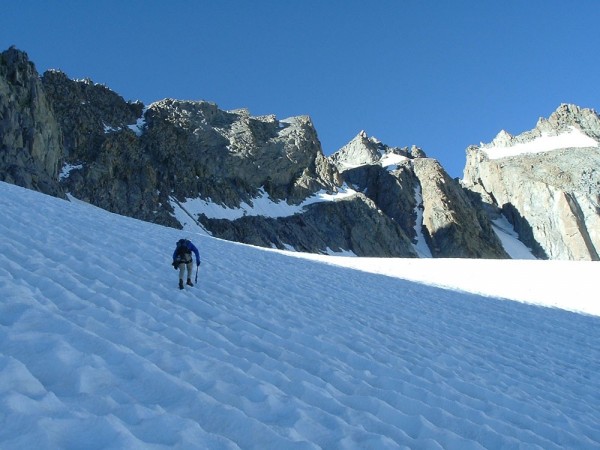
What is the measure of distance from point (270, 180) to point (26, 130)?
48.7 metres

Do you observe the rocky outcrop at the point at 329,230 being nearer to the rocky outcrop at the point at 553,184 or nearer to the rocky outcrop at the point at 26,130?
the rocky outcrop at the point at 26,130

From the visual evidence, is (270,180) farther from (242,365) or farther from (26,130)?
(242,365)

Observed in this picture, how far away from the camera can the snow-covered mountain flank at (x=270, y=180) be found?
215 feet

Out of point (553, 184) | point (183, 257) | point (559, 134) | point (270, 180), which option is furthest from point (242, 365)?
point (559, 134)

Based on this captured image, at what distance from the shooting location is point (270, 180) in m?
99.8

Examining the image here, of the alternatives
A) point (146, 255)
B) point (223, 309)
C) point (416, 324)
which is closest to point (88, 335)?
point (223, 309)

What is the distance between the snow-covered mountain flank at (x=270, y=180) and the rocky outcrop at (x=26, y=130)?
0.16 meters

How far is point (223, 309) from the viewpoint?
759 cm

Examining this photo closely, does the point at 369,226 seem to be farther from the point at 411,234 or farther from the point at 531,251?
the point at 531,251

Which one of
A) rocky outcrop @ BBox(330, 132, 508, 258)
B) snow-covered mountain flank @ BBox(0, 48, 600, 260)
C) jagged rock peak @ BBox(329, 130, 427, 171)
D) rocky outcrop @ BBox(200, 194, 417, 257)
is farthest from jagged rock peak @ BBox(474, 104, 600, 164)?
rocky outcrop @ BBox(200, 194, 417, 257)

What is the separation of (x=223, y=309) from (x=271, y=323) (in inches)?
31.2

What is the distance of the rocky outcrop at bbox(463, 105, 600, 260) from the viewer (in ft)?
372

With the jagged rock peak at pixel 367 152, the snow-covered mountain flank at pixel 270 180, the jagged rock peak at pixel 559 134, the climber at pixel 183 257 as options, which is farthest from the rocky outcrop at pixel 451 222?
the climber at pixel 183 257

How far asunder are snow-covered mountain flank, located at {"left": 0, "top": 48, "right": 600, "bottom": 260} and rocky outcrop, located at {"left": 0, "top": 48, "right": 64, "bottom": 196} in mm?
155
